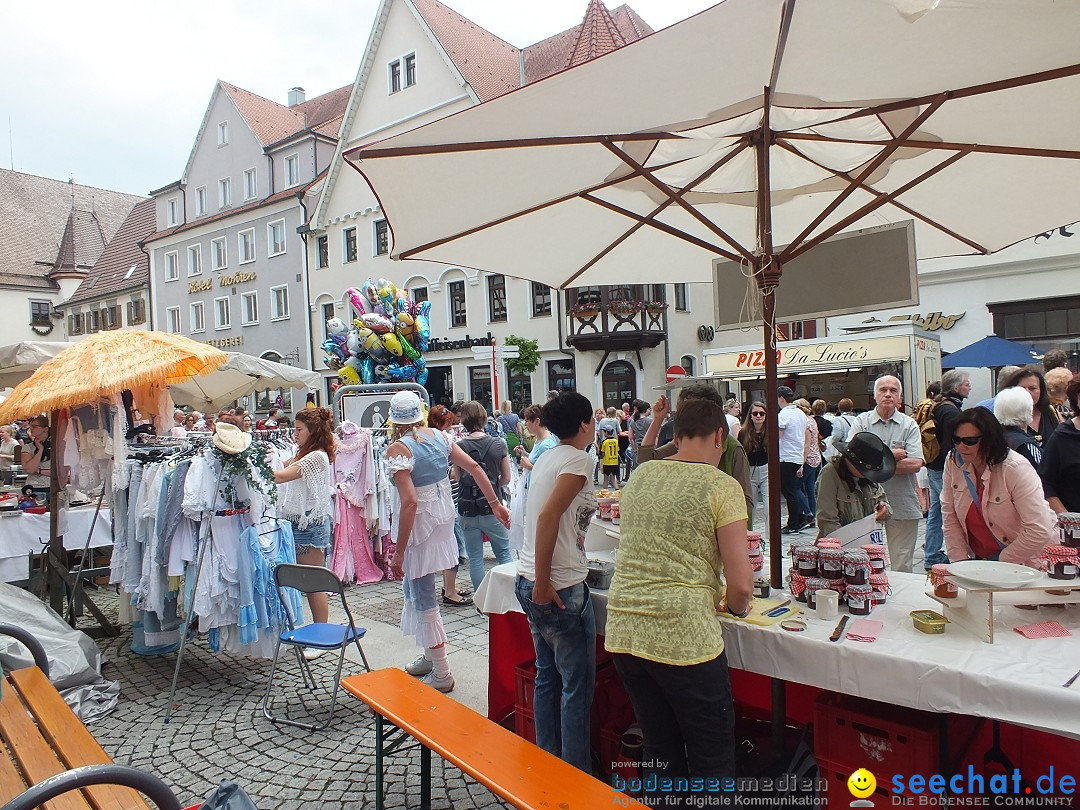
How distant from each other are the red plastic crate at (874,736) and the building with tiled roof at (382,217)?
20.2 m

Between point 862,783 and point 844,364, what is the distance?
15.5 meters

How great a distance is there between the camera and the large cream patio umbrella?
82.7 inches

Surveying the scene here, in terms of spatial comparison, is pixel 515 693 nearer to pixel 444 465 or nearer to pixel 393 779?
pixel 393 779

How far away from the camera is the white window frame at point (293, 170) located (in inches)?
1153

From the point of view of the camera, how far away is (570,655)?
2.91 meters

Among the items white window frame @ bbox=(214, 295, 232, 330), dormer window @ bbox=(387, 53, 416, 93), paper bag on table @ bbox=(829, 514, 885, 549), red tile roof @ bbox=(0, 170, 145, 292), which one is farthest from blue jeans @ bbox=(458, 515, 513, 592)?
red tile roof @ bbox=(0, 170, 145, 292)

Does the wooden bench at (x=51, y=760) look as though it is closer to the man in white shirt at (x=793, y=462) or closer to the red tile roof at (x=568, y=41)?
the man in white shirt at (x=793, y=462)

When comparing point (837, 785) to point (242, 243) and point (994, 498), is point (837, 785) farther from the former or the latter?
point (242, 243)

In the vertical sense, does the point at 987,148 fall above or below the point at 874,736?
above

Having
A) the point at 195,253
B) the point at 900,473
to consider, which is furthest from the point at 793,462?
the point at 195,253

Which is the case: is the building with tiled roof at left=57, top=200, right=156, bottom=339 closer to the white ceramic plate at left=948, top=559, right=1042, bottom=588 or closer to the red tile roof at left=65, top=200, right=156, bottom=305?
the red tile roof at left=65, top=200, right=156, bottom=305

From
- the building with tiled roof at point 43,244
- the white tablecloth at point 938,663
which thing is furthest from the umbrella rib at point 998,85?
the building with tiled roof at point 43,244

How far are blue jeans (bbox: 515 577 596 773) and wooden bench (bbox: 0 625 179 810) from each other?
152cm

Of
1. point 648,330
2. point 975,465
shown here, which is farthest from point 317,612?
point 648,330
